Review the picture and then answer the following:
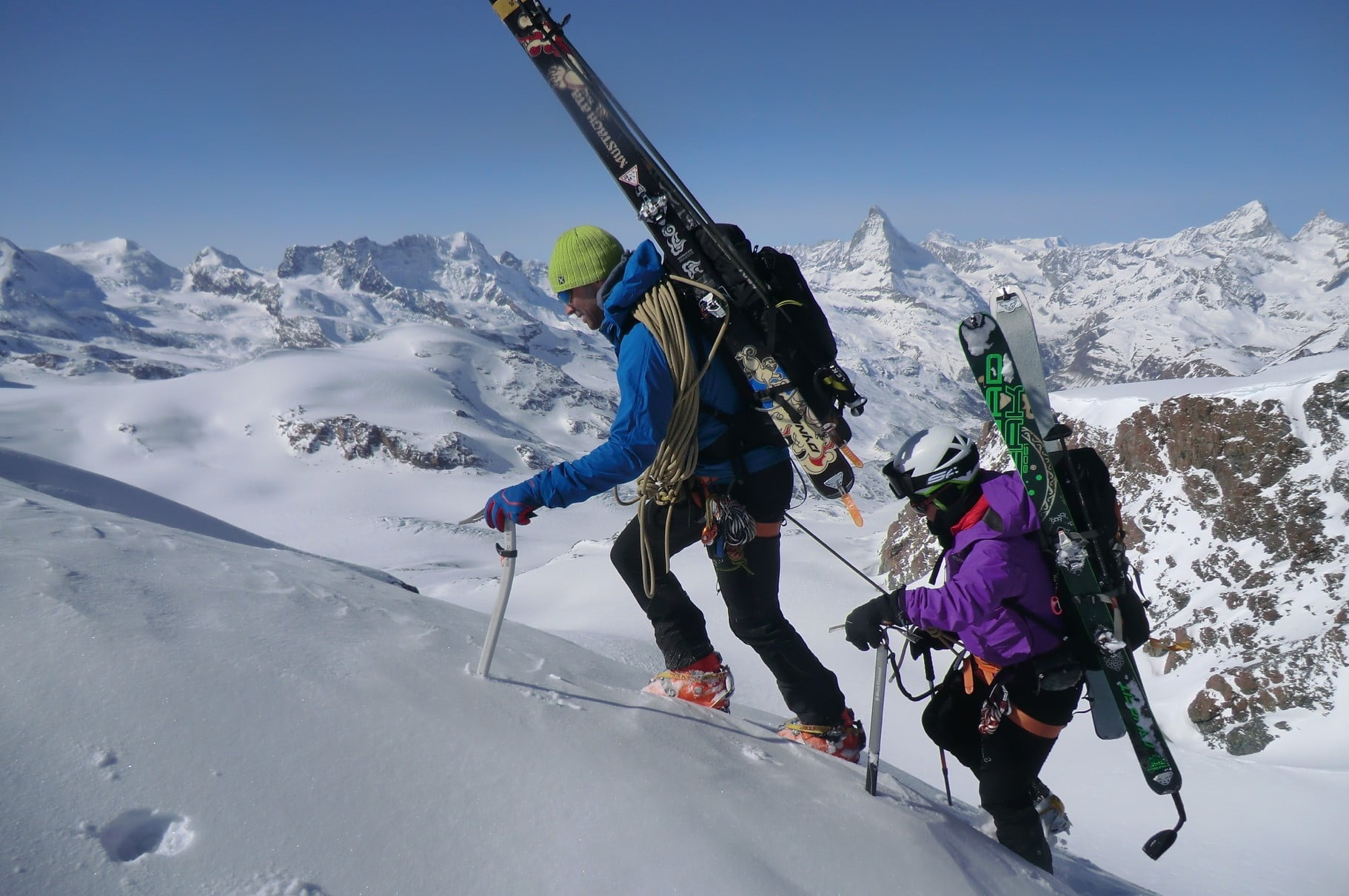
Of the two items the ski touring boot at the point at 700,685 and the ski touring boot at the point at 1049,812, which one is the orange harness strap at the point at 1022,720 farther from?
the ski touring boot at the point at 700,685

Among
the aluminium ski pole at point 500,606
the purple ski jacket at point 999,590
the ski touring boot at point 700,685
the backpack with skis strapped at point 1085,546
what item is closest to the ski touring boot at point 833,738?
the ski touring boot at point 700,685

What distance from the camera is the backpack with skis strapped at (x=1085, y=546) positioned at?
418 centimetres

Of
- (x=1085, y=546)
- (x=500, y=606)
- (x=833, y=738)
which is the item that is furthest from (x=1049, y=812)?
(x=500, y=606)

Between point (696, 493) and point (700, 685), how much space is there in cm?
135

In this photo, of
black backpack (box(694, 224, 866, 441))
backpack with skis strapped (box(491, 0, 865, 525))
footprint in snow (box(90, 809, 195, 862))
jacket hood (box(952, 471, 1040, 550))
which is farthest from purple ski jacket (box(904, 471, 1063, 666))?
footprint in snow (box(90, 809, 195, 862))

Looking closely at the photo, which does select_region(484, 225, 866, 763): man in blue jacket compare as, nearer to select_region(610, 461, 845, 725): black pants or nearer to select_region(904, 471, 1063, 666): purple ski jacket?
select_region(610, 461, 845, 725): black pants

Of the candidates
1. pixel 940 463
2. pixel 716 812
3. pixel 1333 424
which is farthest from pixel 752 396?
pixel 1333 424

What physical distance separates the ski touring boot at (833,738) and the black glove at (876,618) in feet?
2.49

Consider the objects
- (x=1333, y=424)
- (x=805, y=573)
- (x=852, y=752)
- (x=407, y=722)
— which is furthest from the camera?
(x=805, y=573)

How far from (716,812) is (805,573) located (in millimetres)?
20454

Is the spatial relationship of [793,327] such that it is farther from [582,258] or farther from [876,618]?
[876,618]

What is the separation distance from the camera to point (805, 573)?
2295 centimetres

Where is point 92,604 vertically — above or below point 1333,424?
below

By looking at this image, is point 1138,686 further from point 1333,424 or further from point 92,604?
point 1333,424
